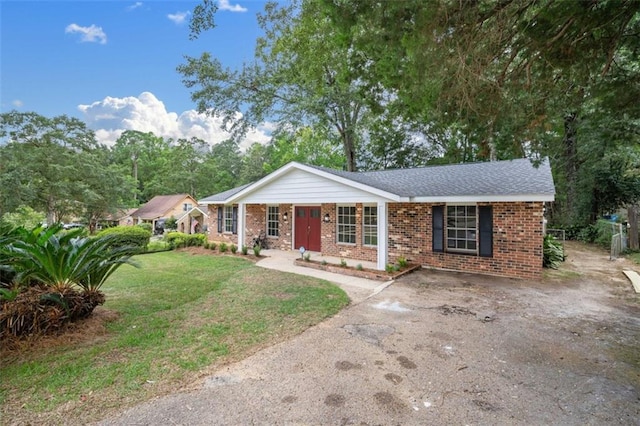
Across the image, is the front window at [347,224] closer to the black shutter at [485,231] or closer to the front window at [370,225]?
the front window at [370,225]

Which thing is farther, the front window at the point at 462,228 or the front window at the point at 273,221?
the front window at the point at 273,221

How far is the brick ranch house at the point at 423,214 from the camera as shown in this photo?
7.90 m

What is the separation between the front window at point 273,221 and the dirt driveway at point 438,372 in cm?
806

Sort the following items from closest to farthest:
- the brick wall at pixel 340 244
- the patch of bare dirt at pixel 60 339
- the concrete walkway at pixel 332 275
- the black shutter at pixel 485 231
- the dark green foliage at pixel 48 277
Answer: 1. the patch of bare dirt at pixel 60 339
2. the dark green foliage at pixel 48 277
3. the concrete walkway at pixel 332 275
4. the black shutter at pixel 485 231
5. the brick wall at pixel 340 244

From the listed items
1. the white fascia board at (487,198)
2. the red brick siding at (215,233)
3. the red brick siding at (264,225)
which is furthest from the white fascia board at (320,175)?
the red brick siding at (215,233)

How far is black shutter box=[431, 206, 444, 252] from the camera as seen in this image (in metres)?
8.93

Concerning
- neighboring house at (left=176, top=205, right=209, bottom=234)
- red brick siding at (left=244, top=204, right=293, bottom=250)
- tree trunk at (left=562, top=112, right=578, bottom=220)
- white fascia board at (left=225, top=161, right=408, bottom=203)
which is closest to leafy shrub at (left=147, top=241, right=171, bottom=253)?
red brick siding at (left=244, top=204, right=293, bottom=250)

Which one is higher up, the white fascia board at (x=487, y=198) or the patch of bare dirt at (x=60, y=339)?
the white fascia board at (x=487, y=198)

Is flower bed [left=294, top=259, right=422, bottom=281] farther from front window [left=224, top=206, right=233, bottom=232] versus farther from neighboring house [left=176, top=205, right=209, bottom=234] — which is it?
neighboring house [left=176, top=205, right=209, bottom=234]

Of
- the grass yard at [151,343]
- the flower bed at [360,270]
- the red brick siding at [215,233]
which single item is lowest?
the grass yard at [151,343]

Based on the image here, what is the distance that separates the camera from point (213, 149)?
4762 centimetres

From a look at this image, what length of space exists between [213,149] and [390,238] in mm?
43927

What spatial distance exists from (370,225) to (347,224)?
1.00m

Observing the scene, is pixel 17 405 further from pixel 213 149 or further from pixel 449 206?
pixel 213 149
